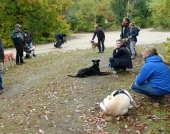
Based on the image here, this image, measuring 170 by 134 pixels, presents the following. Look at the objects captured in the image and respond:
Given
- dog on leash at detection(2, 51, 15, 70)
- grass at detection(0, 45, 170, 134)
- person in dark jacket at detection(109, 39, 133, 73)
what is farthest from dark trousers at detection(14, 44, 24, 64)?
person in dark jacket at detection(109, 39, 133, 73)

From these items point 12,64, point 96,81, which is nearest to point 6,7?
point 12,64

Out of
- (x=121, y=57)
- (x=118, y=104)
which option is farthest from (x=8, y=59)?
(x=118, y=104)

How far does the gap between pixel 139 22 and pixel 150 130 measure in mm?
40344

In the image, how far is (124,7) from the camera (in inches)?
1668

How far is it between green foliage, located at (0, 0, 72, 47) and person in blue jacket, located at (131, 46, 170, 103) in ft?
69.3

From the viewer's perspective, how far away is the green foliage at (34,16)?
24375mm

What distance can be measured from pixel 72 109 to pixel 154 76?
6.84 feet

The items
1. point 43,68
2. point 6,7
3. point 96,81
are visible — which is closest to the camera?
point 96,81

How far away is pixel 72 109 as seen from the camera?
5648 millimetres

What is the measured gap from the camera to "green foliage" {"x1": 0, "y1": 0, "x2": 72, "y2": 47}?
960 inches

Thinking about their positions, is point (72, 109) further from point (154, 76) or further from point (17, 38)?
point (17, 38)

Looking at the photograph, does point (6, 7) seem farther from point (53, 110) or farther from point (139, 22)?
point (139, 22)

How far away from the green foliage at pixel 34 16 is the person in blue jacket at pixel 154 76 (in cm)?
2111

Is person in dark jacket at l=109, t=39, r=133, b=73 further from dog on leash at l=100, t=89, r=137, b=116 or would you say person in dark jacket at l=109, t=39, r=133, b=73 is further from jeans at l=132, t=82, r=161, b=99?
dog on leash at l=100, t=89, r=137, b=116
